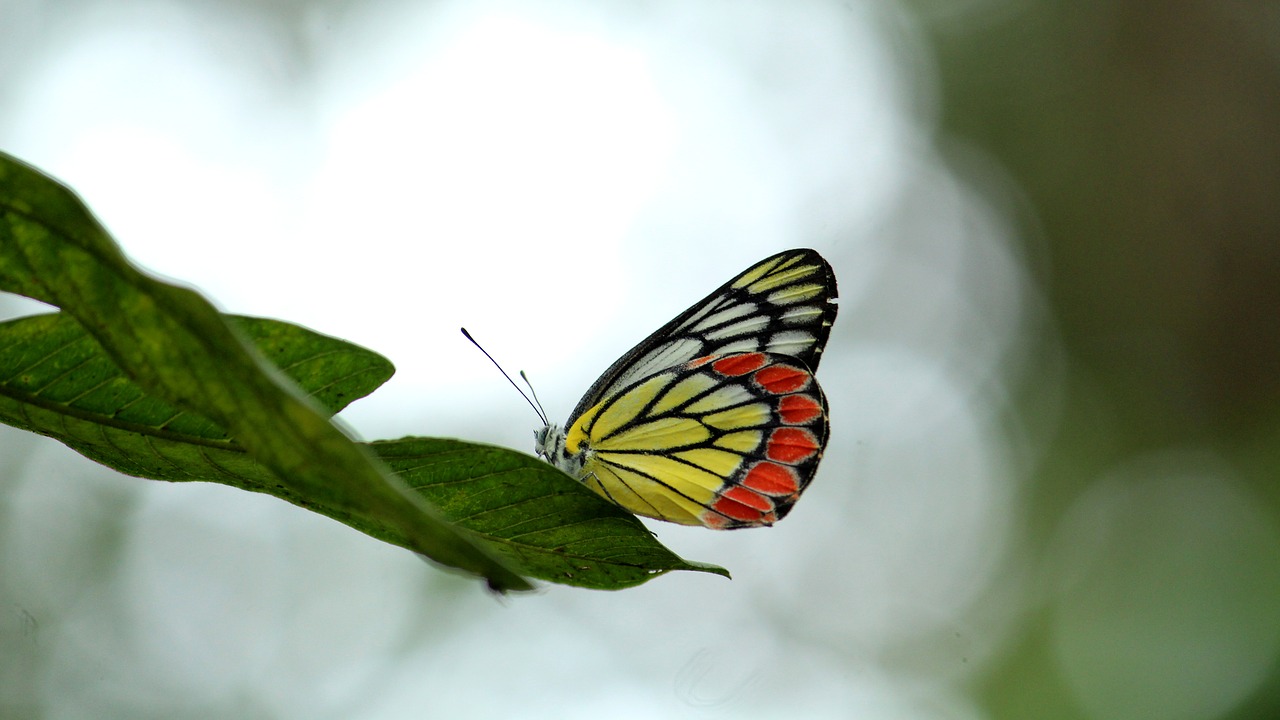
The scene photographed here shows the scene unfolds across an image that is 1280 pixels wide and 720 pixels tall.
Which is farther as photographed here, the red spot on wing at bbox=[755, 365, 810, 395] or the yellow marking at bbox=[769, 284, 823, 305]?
the yellow marking at bbox=[769, 284, 823, 305]

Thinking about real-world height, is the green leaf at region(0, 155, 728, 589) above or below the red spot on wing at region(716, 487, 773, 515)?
above

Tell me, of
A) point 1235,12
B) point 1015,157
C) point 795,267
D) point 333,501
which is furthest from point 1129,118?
point 333,501

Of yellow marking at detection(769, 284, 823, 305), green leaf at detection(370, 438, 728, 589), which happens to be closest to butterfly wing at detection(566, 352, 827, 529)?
yellow marking at detection(769, 284, 823, 305)

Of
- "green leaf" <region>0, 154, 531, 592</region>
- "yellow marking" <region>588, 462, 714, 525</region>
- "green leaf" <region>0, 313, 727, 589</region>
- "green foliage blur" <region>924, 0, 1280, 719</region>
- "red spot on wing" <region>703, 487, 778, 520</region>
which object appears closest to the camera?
"green leaf" <region>0, 154, 531, 592</region>

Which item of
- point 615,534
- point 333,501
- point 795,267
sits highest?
point 795,267

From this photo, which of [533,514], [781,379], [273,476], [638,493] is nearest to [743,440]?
[781,379]

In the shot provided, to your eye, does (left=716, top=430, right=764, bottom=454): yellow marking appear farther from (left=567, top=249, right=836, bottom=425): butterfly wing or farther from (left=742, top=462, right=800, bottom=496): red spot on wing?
(left=567, top=249, right=836, bottom=425): butterfly wing

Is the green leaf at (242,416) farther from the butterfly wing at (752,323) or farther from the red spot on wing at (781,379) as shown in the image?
the butterfly wing at (752,323)

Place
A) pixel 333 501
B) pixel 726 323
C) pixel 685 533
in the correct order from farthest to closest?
pixel 685 533, pixel 726 323, pixel 333 501

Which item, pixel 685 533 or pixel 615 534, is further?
pixel 685 533

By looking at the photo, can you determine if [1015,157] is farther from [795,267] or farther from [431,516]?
[431,516]
